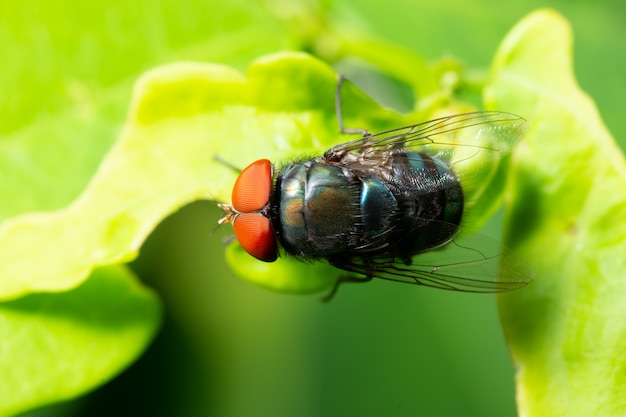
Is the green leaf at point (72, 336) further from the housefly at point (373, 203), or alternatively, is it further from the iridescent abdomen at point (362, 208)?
the iridescent abdomen at point (362, 208)

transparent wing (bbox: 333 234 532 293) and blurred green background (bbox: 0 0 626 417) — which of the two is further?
blurred green background (bbox: 0 0 626 417)

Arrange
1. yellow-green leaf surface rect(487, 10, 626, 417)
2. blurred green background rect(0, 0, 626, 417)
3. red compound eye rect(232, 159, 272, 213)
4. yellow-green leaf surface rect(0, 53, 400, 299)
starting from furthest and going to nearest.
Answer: blurred green background rect(0, 0, 626, 417) → red compound eye rect(232, 159, 272, 213) → yellow-green leaf surface rect(0, 53, 400, 299) → yellow-green leaf surface rect(487, 10, 626, 417)

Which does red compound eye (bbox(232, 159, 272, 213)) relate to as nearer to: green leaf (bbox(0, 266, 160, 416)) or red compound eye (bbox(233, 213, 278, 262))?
red compound eye (bbox(233, 213, 278, 262))

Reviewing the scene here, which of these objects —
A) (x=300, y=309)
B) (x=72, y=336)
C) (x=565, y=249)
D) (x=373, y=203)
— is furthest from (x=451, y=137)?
(x=300, y=309)

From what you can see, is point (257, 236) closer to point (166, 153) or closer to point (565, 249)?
point (166, 153)

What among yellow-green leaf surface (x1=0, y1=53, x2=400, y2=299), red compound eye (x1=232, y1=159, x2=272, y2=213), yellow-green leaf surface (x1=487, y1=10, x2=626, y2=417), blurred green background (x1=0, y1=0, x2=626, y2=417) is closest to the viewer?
yellow-green leaf surface (x1=487, y1=10, x2=626, y2=417)

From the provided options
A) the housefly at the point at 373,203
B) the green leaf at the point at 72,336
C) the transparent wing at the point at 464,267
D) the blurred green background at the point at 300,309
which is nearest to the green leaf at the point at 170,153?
the housefly at the point at 373,203

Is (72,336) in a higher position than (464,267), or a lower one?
lower

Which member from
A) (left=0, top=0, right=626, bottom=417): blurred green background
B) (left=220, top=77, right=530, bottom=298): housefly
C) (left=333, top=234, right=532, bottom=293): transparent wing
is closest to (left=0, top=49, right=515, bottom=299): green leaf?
(left=220, top=77, right=530, bottom=298): housefly

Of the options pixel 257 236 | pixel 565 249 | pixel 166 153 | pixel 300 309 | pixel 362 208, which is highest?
pixel 166 153
